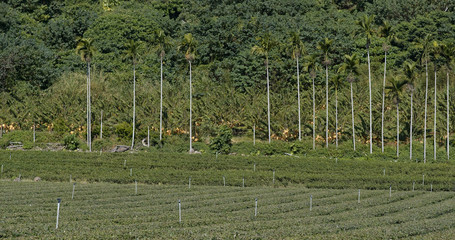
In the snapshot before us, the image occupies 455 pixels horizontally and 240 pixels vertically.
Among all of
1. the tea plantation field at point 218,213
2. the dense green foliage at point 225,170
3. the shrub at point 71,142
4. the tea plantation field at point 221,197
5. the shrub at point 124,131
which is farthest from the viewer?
the shrub at point 124,131

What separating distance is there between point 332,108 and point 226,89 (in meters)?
14.2

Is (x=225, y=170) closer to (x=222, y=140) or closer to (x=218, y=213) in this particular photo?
(x=222, y=140)

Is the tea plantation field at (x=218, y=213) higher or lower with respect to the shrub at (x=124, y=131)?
lower

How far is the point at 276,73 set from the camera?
3474 inches

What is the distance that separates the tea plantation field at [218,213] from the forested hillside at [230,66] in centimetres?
2141

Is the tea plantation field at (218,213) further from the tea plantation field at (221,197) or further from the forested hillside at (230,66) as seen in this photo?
the forested hillside at (230,66)

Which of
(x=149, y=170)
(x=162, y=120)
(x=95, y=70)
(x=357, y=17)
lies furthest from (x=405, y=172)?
(x=357, y=17)

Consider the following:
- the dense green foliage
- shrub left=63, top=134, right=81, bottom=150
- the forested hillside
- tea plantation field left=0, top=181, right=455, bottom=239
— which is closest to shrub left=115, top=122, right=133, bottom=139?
the forested hillside

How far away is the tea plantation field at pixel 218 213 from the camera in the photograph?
1193 inches

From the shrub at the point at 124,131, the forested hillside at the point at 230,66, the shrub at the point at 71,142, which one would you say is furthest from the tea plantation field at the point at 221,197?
the forested hillside at the point at 230,66

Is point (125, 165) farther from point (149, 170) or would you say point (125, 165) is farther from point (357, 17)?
point (357, 17)

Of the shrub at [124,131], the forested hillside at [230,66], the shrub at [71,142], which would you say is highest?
the forested hillside at [230,66]

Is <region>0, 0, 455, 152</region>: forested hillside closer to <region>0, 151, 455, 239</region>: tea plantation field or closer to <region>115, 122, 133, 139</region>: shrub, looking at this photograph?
<region>115, 122, 133, 139</region>: shrub

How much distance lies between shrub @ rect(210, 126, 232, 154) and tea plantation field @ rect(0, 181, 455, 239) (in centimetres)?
1530
